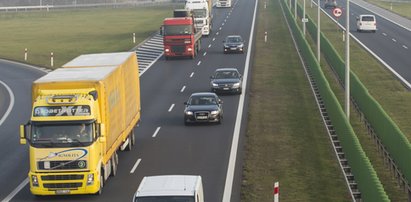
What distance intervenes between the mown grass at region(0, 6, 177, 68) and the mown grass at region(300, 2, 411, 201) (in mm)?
20748

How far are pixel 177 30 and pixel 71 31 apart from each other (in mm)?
36845

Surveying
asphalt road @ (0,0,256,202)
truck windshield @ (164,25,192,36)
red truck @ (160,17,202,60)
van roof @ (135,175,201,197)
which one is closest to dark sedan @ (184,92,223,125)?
asphalt road @ (0,0,256,202)

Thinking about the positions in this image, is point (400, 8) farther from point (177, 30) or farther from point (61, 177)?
point (61, 177)

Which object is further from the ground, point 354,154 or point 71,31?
point 354,154

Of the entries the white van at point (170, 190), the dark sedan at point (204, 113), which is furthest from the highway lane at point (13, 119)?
the white van at point (170, 190)

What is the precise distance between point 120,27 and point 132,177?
77.2 m

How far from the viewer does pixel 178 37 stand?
68.1 meters

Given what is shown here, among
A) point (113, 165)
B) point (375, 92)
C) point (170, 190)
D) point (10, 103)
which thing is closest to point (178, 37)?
point (10, 103)

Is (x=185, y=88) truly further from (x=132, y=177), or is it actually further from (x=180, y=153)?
(x=132, y=177)

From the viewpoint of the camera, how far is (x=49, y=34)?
9925 centimetres

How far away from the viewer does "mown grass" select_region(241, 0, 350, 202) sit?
2741 centimetres

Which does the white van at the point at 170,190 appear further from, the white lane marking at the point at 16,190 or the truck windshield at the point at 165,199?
the white lane marking at the point at 16,190

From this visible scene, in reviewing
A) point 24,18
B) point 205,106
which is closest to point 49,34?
point 24,18

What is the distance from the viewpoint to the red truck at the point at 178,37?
224 feet
